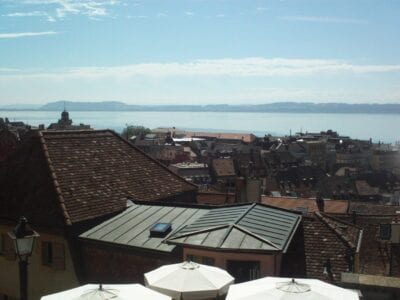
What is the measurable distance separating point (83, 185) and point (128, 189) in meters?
2.00

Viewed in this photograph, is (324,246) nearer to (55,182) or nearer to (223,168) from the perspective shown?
(55,182)

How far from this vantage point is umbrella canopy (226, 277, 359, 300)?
8625 mm

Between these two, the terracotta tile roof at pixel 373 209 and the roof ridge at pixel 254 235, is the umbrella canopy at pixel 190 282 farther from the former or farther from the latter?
the terracotta tile roof at pixel 373 209

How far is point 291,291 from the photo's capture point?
28.7 feet

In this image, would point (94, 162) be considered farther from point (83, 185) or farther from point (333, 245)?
point (333, 245)

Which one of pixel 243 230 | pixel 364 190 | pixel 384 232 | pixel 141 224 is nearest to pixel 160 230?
pixel 141 224

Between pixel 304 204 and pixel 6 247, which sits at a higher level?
pixel 6 247

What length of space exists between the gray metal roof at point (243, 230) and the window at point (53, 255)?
4.01 metres

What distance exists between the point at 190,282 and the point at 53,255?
7.43m

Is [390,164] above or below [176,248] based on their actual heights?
below

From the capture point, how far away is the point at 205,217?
16.0 metres

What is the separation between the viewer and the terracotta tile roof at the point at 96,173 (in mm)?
17562

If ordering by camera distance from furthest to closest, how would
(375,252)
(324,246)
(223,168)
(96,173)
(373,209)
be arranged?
(223,168)
(373,209)
(375,252)
(96,173)
(324,246)

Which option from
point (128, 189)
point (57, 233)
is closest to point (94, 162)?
point (128, 189)
